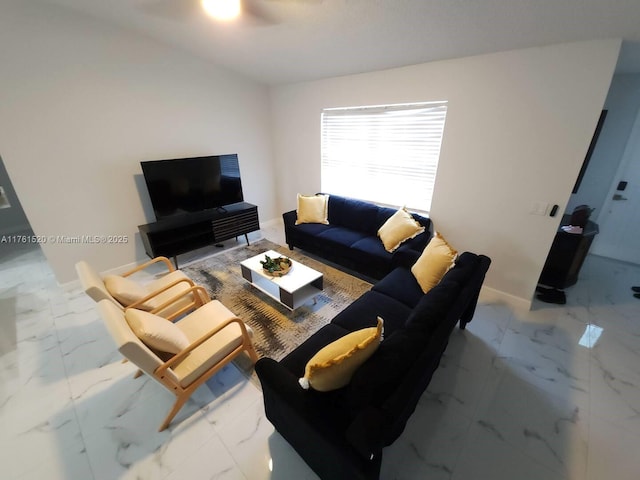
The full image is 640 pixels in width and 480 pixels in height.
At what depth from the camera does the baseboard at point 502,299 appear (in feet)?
8.82

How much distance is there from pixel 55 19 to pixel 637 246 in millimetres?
7332

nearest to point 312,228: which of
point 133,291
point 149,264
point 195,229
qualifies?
point 195,229

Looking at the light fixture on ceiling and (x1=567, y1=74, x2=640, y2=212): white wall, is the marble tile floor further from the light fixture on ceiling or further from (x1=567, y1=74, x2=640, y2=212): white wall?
the light fixture on ceiling

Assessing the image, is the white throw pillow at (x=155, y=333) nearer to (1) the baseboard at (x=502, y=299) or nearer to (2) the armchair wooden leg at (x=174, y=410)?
(2) the armchair wooden leg at (x=174, y=410)

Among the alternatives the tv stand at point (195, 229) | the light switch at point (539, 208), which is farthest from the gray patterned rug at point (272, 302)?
the light switch at point (539, 208)

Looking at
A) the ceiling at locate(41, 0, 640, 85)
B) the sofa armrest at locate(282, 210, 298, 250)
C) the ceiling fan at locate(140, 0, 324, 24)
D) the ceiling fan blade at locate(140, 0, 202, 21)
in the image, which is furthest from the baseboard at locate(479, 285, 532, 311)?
the ceiling fan blade at locate(140, 0, 202, 21)

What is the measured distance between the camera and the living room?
2201 millimetres

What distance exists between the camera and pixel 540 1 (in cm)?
161

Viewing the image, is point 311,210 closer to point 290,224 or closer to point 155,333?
point 290,224

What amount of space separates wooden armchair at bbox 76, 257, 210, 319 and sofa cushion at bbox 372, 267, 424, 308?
64.6 inches

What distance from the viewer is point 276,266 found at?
8.68 feet

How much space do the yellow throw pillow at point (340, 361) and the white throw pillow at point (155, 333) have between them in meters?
0.87

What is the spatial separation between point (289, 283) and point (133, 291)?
1.29 m

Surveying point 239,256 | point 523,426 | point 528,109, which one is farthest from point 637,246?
point 239,256
